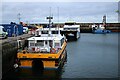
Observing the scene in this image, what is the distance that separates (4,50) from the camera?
2752 centimetres

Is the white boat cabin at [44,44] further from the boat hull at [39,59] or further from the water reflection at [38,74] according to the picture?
the water reflection at [38,74]

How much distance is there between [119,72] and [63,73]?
19.6 feet

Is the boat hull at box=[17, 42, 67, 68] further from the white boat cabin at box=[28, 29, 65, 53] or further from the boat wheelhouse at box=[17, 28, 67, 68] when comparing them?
the white boat cabin at box=[28, 29, 65, 53]

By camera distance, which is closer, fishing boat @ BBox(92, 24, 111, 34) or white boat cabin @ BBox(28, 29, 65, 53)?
white boat cabin @ BBox(28, 29, 65, 53)

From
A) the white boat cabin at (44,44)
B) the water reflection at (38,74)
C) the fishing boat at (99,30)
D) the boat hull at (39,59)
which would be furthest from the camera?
the fishing boat at (99,30)

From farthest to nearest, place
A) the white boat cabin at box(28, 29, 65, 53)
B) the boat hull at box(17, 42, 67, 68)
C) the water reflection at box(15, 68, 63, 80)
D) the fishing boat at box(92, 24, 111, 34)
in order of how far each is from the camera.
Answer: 1. the fishing boat at box(92, 24, 111, 34)
2. the white boat cabin at box(28, 29, 65, 53)
3. the boat hull at box(17, 42, 67, 68)
4. the water reflection at box(15, 68, 63, 80)

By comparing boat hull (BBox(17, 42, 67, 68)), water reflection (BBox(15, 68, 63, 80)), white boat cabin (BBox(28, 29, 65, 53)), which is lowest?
water reflection (BBox(15, 68, 63, 80))

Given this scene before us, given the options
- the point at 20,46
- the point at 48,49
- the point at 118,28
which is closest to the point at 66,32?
the point at 20,46

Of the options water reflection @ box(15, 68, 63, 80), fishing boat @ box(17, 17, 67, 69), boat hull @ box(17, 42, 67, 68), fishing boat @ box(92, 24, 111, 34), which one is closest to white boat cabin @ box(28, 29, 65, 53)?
fishing boat @ box(17, 17, 67, 69)

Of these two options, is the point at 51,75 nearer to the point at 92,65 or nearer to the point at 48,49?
the point at 48,49

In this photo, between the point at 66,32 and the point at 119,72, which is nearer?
the point at 119,72

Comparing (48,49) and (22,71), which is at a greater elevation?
(48,49)

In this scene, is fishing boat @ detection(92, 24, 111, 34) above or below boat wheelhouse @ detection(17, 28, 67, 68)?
above

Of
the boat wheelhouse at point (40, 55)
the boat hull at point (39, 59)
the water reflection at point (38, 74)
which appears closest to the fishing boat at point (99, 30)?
the boat wheelhouse at point (40, 55)
